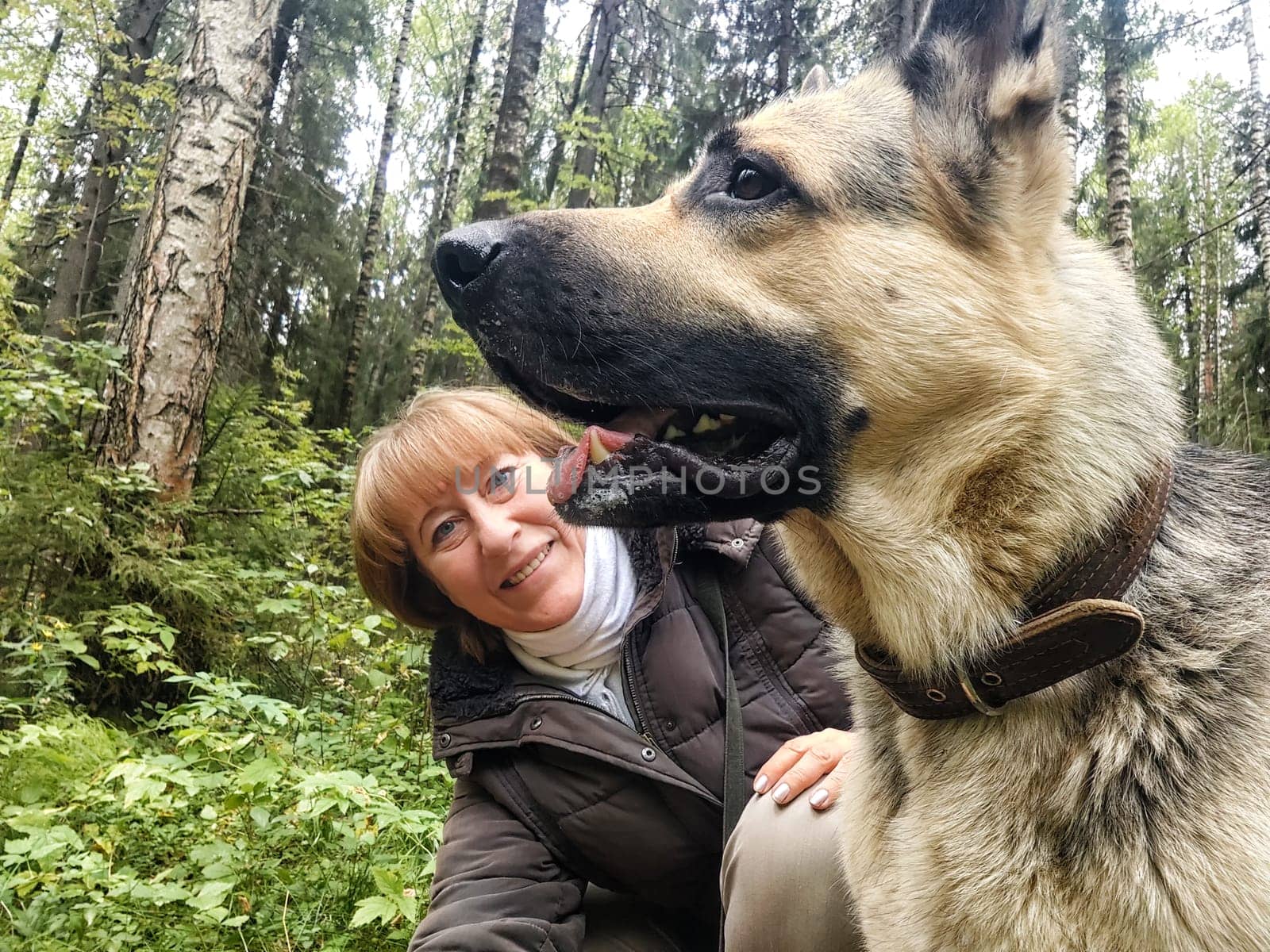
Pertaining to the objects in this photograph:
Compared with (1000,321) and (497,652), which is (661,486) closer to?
(1000,321)

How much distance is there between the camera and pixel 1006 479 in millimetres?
1539

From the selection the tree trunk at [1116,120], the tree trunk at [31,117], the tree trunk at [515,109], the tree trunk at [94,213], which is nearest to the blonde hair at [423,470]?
the tree trunk at [515,109]

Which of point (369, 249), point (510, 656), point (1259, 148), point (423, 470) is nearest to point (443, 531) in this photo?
point (423, 470)

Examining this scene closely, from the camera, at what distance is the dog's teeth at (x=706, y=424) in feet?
5.94

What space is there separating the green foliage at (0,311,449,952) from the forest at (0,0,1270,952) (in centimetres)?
2

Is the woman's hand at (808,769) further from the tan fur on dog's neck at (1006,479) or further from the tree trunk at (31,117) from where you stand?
the tree trunk at (31,117)

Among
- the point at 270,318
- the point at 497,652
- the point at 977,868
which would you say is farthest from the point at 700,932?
the point at 270,318

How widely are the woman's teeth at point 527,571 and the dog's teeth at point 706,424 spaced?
74 centimetres

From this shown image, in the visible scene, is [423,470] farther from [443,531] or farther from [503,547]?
[503,547]

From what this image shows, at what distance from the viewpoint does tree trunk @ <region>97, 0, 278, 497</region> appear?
15.4 feet

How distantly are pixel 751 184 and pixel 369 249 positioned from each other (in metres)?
12.7

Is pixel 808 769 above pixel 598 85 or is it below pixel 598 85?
below

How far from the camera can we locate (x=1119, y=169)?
9844 mm

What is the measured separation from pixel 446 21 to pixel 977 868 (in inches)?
829
